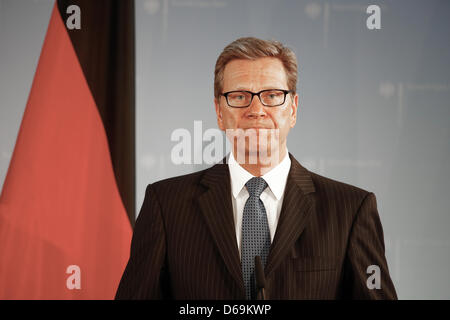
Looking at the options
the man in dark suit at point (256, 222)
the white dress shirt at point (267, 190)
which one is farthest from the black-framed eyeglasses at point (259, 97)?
the white dress shirt at point (267, 190)

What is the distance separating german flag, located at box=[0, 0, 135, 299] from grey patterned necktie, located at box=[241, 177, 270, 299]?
854 millimetres

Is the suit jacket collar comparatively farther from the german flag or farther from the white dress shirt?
the german flag

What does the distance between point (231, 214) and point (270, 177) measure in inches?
5.7

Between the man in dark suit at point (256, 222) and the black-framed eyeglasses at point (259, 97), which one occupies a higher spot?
the black-framed eyeglasses at point (259, 97)

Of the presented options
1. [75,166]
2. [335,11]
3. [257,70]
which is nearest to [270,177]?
[257,70]

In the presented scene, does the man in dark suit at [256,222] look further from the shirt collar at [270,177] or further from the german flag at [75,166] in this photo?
the german flag at [75,166]

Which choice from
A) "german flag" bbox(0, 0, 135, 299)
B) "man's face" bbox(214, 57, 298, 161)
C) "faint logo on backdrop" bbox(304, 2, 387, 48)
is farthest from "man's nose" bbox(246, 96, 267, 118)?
"faint logo on backdrop" bbox(304, 2, 387, 48)

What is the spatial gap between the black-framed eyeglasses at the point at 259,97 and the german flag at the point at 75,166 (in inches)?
31.0

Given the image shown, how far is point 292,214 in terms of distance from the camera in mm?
1050

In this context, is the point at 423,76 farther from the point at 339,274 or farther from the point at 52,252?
the point at 52,252

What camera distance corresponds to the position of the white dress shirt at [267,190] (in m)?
1.10

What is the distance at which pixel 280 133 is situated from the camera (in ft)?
3.76

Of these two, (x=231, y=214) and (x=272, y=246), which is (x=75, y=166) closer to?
(x=231, y=214)

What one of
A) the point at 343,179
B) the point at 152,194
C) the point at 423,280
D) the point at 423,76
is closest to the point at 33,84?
the point at 152,194
